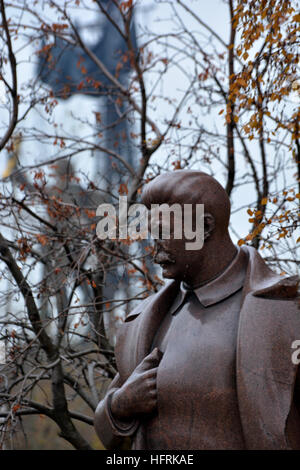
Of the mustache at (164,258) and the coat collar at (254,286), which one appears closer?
the coat collar at (254,286)

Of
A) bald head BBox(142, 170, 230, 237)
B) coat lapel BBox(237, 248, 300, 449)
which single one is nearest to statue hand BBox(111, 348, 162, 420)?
coat lapel BBox(237, 248, 300, 449)

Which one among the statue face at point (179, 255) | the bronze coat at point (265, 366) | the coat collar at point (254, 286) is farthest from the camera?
the statue face at point (179, 255)

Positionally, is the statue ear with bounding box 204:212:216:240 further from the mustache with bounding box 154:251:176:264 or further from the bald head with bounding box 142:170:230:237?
the mustache with bounding box 154:251:176:264

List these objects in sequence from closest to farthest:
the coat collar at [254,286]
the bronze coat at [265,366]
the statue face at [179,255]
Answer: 1. the bronze coat at [265,366]
2. the coat collar at [254,286]
3. the statue face at [179,255]

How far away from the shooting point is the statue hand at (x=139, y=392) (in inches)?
129

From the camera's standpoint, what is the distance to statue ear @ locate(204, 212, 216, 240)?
345 cm

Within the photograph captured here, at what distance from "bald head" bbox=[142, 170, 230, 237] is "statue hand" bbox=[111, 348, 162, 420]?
0.74 meters

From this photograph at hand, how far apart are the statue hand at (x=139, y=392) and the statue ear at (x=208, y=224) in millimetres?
629

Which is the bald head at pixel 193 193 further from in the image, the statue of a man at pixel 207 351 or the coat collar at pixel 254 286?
the coat collar at pixel 254 286

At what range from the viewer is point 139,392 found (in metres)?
3.28

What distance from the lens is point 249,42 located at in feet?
20.2

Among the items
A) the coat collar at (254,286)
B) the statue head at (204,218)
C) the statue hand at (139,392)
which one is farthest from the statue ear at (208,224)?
the statue hand at (139,392)
